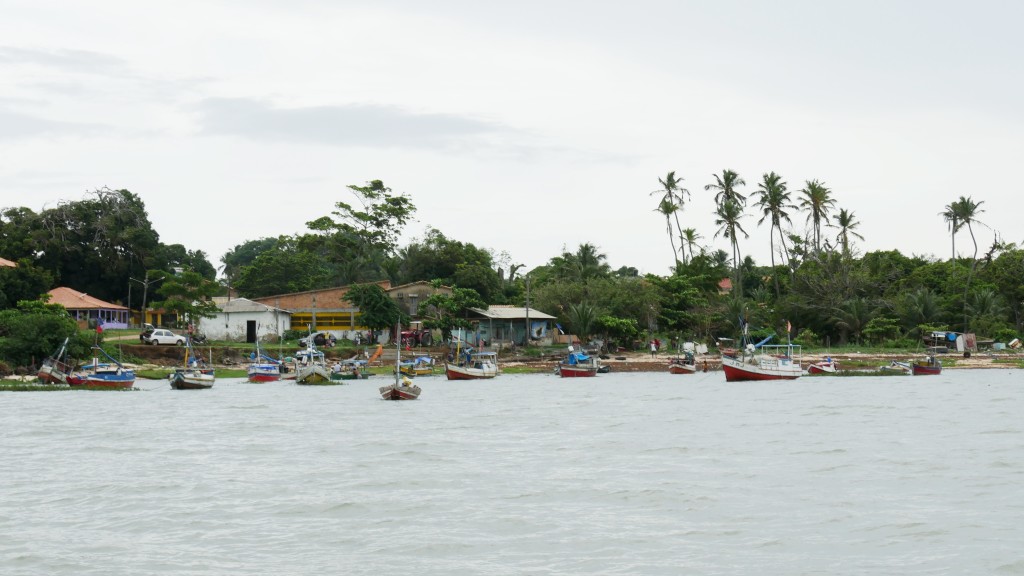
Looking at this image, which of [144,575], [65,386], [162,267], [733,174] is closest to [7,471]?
[144,575]

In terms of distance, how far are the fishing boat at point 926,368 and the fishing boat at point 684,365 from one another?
42.0 ft

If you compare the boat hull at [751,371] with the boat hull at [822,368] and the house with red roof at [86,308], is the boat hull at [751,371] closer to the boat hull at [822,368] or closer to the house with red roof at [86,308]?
the boat hull at [822,368]

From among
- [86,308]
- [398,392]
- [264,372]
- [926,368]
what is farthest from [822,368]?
[86,308]

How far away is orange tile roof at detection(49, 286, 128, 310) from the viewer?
74688mm

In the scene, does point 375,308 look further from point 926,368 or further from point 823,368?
point 926,368

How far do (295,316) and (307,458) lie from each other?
52620 mm

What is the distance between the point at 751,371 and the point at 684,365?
7.57m

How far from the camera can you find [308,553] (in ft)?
56.1

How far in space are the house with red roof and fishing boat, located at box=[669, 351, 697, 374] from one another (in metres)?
38.0

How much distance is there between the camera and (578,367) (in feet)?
216

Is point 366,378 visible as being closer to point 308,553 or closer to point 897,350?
point 897,350

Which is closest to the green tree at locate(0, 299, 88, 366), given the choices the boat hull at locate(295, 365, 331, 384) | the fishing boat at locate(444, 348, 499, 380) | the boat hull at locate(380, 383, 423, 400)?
the boat hull at locate(295, 365, 331, 384)

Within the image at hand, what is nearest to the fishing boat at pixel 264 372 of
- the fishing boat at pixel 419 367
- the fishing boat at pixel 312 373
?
the fishing boat at pixel 312 373

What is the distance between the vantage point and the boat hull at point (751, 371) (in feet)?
198
